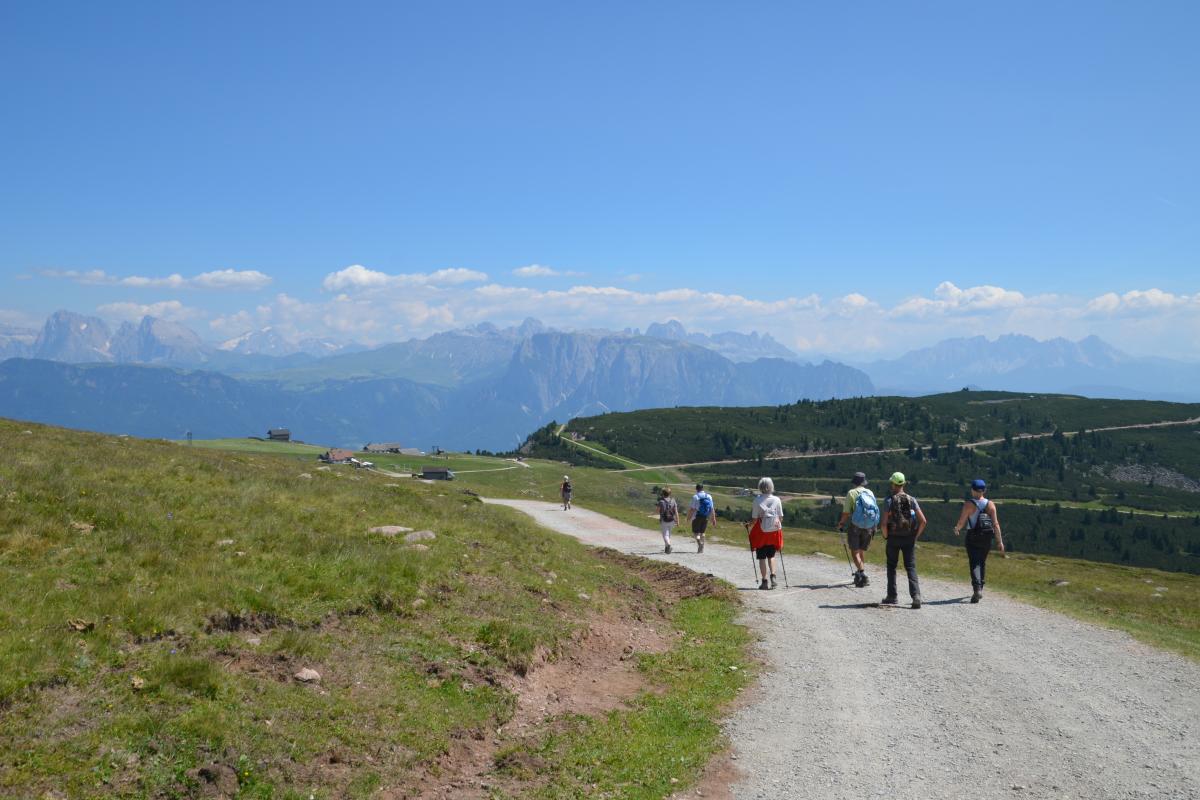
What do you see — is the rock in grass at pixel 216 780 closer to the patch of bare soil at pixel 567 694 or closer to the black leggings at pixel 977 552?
the patch of bare soil at pixel 567 694

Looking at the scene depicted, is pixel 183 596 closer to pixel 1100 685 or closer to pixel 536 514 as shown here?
pixel 1100 685

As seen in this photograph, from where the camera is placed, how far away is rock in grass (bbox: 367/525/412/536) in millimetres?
20391

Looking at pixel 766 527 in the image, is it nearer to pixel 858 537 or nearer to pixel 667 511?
pixel 858 537

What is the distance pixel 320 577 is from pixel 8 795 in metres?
7.82

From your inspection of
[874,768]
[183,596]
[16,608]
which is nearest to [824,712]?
[874,768]

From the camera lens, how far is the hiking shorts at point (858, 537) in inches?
975

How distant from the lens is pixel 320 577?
50.4 ft

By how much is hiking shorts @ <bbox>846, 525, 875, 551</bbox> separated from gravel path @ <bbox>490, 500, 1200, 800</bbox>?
3.34 m

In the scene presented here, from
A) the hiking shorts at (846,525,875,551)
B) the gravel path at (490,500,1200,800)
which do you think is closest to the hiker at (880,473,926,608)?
the gravel path at (490,500,1200,800)

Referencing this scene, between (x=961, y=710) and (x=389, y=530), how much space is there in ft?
50.0

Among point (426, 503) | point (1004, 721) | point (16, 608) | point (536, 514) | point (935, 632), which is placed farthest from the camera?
point (536, 514)

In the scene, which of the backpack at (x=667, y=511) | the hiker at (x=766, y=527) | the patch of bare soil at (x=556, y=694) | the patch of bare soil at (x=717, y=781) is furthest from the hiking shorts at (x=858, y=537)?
the patch of bare soil at (x=717, y=781)

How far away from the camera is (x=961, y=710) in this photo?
13.2 meters

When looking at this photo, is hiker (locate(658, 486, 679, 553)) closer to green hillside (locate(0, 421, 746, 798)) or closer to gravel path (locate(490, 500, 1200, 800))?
gravel path (locate(490, 500, 1200, 800))
